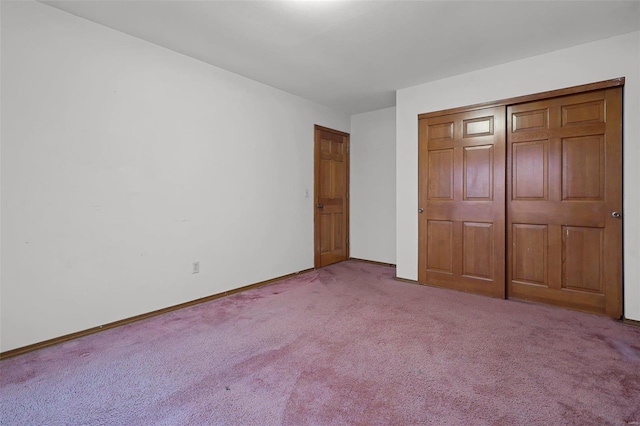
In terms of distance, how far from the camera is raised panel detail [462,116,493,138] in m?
3.38

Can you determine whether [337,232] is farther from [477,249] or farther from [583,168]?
[583,168]

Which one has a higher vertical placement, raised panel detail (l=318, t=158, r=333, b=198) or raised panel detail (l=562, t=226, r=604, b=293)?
raised panel detail (l=318, t=158, r=333, b=198)

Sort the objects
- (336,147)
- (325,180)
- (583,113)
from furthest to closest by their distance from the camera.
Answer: (336,147) → (325,180) → (583,113)

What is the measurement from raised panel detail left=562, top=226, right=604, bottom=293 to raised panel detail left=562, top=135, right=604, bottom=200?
0.34 m

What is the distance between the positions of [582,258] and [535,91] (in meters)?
1.69

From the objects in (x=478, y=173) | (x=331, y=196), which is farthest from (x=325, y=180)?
(x=478, y=173)

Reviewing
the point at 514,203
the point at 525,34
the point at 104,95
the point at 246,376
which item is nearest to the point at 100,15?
the point at 104,95

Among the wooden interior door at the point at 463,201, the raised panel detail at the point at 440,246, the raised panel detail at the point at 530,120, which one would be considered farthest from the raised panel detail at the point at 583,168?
the raised panel detail at the point at 440,246

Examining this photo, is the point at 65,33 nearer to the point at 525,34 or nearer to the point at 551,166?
the point at 525,34

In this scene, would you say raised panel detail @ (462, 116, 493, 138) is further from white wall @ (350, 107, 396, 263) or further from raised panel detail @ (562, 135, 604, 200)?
white wall @ (350, 107, 396, 263)

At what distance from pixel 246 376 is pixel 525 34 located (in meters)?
3.46

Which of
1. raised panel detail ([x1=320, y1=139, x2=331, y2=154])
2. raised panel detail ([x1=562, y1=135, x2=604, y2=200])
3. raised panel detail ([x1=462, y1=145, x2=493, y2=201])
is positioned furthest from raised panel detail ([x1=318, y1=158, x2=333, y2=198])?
raised panel detail ([x1=562, y1=135, x2=604, y2=200])

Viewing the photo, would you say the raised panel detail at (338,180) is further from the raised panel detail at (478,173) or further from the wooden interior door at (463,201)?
the raised panel detail at (478,173)

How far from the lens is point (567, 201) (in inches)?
118
